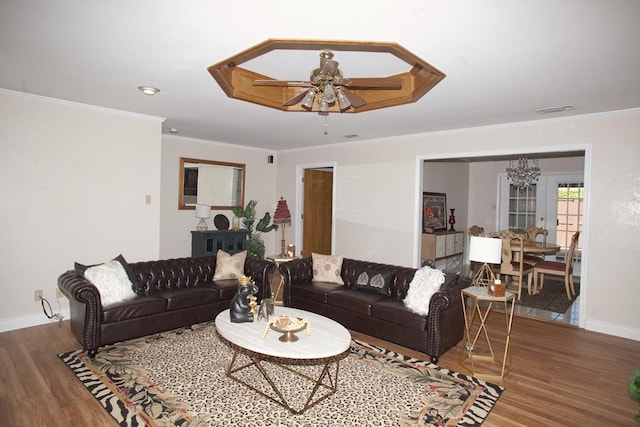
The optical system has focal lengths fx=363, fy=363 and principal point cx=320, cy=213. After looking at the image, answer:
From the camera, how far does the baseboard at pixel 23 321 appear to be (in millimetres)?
3844

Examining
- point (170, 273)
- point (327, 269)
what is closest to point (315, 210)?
point (327, 269)

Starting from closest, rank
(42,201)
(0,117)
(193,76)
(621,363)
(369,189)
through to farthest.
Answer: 1. (193,76)
2. (621,363)
3. (0,117)
4. (42,201)
5. (369,189)

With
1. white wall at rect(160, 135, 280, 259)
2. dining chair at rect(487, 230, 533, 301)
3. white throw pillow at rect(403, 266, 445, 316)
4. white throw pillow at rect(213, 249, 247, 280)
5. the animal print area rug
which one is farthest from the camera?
white wall at rect(160, 135, 280, 259)

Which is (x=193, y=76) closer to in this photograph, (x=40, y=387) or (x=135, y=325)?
(x=135, y=325)

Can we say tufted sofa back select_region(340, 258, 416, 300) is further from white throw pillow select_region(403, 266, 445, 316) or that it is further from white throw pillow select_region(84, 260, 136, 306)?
white throw pillow select_region(84, 260, 136, 306)

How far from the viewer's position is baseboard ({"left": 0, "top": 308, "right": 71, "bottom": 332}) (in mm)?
3844

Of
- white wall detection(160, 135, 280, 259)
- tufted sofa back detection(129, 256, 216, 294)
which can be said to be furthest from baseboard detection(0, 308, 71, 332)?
white wall detection(160, 135, 280, 259)

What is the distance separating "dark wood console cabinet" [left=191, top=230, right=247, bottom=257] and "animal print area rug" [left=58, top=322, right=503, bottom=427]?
2881 mm

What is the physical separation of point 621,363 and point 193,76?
4.69 m

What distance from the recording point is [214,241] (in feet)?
21.0

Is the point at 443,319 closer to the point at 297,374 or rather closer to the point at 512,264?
the point at 297,374

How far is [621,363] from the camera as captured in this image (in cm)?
339

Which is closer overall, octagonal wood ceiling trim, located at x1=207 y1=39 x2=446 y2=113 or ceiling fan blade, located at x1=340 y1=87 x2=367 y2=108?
octagonal wood ceiling trim, located at x1=207 y1=39 x2=446 y2=113

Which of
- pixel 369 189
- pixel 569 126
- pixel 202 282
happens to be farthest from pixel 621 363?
pixel 202 282
